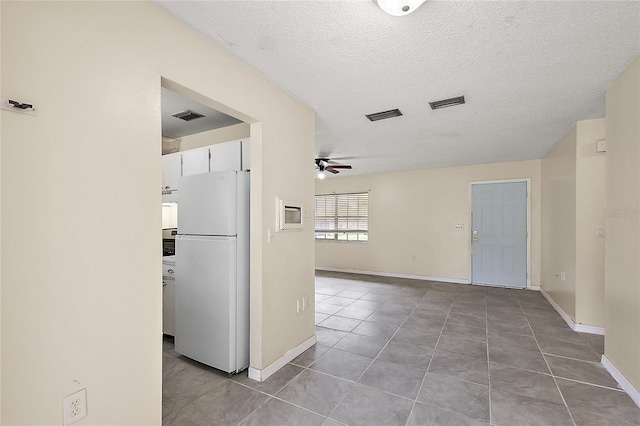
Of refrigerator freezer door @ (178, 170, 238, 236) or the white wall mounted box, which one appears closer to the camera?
refrigerator freezer door @ (178, 170, 238, 236)

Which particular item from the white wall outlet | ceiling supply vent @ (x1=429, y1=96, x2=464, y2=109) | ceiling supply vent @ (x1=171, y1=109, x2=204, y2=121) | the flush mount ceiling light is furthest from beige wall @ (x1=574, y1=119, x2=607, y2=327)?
the white wall outlet

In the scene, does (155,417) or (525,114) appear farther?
(525,114)

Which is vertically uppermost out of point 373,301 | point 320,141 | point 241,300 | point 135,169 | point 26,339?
point 320,141

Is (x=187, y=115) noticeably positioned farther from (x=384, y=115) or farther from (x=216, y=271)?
(x=384, y=115)

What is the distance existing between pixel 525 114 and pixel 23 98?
4111 mm

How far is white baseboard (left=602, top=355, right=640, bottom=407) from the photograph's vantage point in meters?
2.07

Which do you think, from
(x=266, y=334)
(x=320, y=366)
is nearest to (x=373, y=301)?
(x=320, y=366)

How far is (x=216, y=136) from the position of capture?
3518 millimetres

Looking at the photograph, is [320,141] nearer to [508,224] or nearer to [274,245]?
[274,245]

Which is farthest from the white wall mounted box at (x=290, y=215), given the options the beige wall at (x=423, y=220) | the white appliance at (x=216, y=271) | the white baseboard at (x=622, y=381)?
the beige wall at (x=423, y=220)

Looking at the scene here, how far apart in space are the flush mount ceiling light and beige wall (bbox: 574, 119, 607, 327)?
3192 millimetres

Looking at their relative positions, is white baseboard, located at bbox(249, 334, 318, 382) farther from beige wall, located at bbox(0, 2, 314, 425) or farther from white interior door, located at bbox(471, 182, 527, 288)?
white interior door, located at bbox(471, 182, 527, 288)

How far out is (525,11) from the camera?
63.9 inches

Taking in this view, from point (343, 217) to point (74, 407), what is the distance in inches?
260
